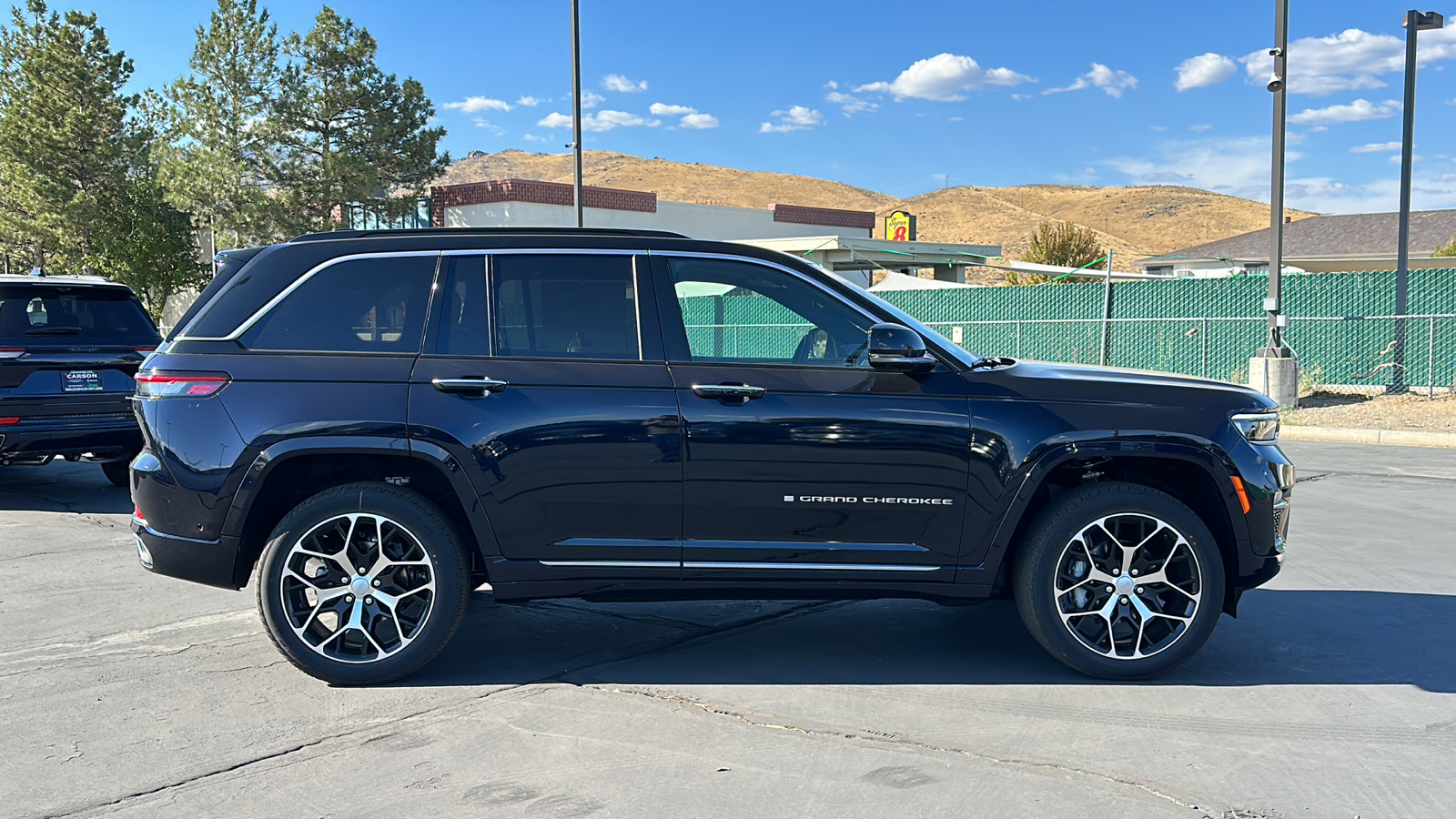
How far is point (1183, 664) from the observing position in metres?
5.06

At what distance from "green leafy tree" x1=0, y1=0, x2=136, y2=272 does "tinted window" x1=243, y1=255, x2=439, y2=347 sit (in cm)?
3736

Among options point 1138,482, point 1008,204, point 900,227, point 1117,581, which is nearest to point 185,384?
point 1117,581

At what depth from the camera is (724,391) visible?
4707 mm

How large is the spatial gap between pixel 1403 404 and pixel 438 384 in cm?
1748

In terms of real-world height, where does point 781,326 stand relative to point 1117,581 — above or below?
above

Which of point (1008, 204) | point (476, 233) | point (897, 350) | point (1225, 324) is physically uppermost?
point (1008, 204)

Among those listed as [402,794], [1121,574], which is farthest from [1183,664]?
[402,794]

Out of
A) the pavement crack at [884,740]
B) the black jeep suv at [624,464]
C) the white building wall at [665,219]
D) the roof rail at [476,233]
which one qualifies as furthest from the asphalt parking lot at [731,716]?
the white building wall at [665,219]

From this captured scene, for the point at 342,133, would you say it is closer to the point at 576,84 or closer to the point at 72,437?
the point at 576,84

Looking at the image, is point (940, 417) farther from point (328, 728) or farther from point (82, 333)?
point (82, 333)

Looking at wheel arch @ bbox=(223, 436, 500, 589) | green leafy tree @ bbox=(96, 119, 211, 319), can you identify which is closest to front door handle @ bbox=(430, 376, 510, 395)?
wheel arch @ bbox=(223, 436, 500, 589)

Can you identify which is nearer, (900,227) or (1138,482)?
(1138,482)

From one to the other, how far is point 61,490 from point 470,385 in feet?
25.7

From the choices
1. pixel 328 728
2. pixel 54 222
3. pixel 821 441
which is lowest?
pixel 328 728
